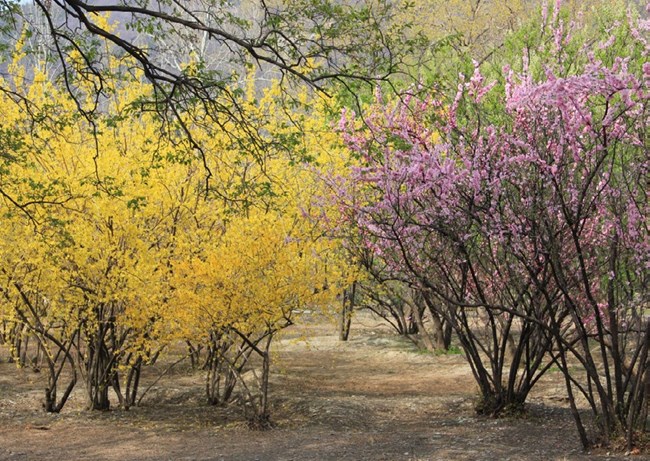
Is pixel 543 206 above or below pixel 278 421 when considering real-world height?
above

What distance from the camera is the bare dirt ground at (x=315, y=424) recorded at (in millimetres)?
8070

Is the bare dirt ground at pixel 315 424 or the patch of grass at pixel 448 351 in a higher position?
the patch of grass at pixel 448 351

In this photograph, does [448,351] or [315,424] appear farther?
[448,351]

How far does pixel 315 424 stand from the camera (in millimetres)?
10273

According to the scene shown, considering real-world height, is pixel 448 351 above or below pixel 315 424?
above

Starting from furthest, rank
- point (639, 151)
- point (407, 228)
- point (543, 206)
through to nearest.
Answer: point (639, 151) < point (407, 228) < point (543, 206)

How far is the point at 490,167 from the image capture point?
671 cm

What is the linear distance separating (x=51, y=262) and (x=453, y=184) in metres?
5.69

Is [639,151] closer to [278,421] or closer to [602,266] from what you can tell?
[602,266]

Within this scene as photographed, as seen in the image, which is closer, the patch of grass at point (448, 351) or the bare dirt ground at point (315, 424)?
the bare dirt ground at point (315, 424)

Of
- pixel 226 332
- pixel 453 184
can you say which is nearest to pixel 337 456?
pixel 226 332

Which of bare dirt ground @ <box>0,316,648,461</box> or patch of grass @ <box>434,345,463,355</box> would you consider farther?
patch of grass @ <box>434,345,463,355</box>

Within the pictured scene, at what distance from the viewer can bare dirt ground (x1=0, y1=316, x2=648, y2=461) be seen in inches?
318

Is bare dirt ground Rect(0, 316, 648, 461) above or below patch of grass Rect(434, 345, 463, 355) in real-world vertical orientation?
below
